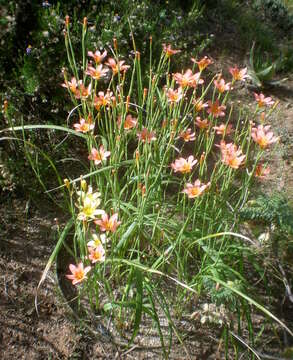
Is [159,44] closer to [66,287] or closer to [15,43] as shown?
[15,43]

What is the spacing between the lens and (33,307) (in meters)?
2.06

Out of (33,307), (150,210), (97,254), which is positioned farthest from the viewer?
(150,210)

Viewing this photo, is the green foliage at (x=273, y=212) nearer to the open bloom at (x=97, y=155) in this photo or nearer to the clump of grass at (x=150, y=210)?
the clump of grass at (x=150, y=210)

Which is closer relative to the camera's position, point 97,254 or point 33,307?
point 97,254

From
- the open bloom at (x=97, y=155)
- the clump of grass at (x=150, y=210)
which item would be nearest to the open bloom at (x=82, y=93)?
the clump of grass at (x=150, y=210)

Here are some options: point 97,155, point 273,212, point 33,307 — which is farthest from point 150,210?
point 33,307

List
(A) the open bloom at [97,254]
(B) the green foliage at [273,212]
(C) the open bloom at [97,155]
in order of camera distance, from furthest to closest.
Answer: (B) the green foliage at [273,212], (C) the open bloom at [97,155], (A) the open bloom at [97,254]

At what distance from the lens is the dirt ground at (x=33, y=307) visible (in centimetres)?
195

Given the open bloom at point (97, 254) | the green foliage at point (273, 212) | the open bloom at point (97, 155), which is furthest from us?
the green foliage at point (273, 212)

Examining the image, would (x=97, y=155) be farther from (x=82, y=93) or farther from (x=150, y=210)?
(x=150, y=210)

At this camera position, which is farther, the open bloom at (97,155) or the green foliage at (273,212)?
the green foliage at (273,212)

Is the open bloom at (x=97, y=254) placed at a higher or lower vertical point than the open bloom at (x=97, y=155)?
lower

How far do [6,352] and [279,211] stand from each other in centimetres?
138

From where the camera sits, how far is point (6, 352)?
1.90m
